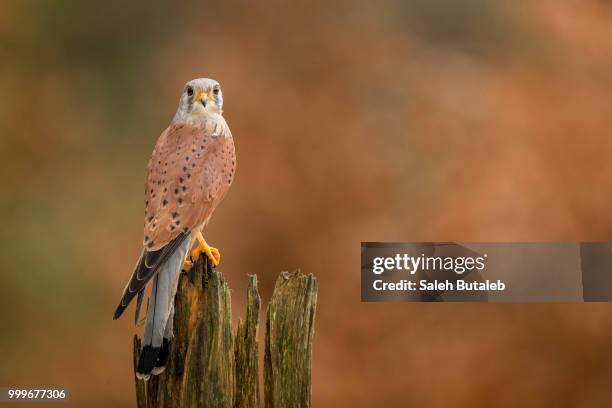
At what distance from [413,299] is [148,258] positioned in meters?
1.51

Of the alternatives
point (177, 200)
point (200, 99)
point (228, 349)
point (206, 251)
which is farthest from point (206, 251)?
point (200, 99)

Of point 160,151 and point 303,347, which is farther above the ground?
point 160,151

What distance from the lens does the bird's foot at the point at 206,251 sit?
128 inches

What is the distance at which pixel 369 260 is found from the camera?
14.0 ft

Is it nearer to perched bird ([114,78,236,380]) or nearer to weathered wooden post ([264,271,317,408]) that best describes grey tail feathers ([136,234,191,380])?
perched bird ([114,78,236,380])

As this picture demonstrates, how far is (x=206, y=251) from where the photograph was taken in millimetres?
3264

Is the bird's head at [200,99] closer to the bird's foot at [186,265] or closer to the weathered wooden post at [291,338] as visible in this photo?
the bird's foot at [186,265]

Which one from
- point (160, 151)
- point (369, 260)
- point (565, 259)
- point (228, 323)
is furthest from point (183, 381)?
point (565, 259)

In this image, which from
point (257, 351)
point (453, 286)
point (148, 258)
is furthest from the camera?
point (453, 286)

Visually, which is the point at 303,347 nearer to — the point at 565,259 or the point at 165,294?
the point at 165,294

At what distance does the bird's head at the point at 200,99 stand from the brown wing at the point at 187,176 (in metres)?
0.04

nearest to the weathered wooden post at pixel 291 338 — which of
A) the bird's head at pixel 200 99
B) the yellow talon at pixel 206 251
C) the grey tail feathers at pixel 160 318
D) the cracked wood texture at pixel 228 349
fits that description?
the cracked wood texture at pixel 228 349

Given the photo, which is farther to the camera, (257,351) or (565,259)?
(565,259)

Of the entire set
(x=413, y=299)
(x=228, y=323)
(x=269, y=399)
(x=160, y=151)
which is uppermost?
(x=160, y=151)
